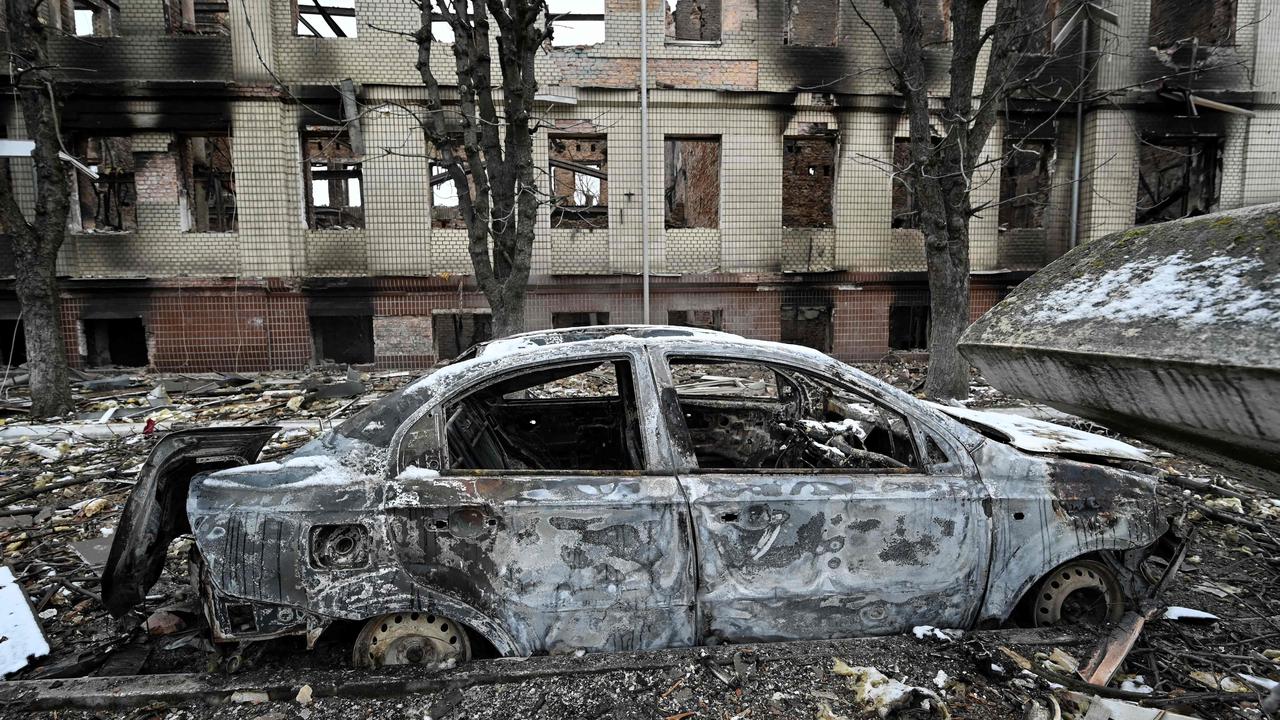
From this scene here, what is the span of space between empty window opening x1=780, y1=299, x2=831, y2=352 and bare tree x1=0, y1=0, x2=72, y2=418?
11216 millimetres

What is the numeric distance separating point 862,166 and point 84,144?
50.6ft

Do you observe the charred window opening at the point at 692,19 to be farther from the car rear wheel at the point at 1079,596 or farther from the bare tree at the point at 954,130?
the car rear wheel at the point at 1079,596

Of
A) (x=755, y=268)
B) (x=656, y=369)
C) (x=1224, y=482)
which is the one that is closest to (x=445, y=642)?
(x=656, y=369)

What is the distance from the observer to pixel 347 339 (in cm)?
1220

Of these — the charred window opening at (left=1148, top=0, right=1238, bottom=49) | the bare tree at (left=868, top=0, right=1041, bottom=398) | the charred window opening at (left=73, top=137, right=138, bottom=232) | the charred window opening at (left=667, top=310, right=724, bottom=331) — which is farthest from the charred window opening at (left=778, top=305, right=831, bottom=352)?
the charred window opening at (left=73, top=137, right=138, bottom=232)

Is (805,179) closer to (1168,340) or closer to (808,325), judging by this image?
(808,325)

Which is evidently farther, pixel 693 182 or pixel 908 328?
pixel 693 182

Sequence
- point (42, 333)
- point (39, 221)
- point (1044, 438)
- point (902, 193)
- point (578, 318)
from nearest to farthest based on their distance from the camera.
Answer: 1. point (1044, 438)
2. point (39, 221)
3. point (42, 333)
4. point (578, 318)
5. point (902, 193)

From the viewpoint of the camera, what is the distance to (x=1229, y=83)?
39.9 ft

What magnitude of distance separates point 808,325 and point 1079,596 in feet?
36.5

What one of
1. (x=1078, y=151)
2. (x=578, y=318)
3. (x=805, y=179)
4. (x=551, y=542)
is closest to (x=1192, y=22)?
(x=1078, y=151)

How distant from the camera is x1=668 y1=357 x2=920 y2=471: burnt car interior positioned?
3.17 m

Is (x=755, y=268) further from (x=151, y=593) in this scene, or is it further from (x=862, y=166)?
(x=151, y=593)

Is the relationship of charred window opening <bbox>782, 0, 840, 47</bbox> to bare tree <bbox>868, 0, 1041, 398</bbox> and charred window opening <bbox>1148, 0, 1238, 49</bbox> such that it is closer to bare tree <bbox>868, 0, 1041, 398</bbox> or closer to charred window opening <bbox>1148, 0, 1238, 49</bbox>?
bare tree <bbox>868, 0, 1041, 398</bbox>
